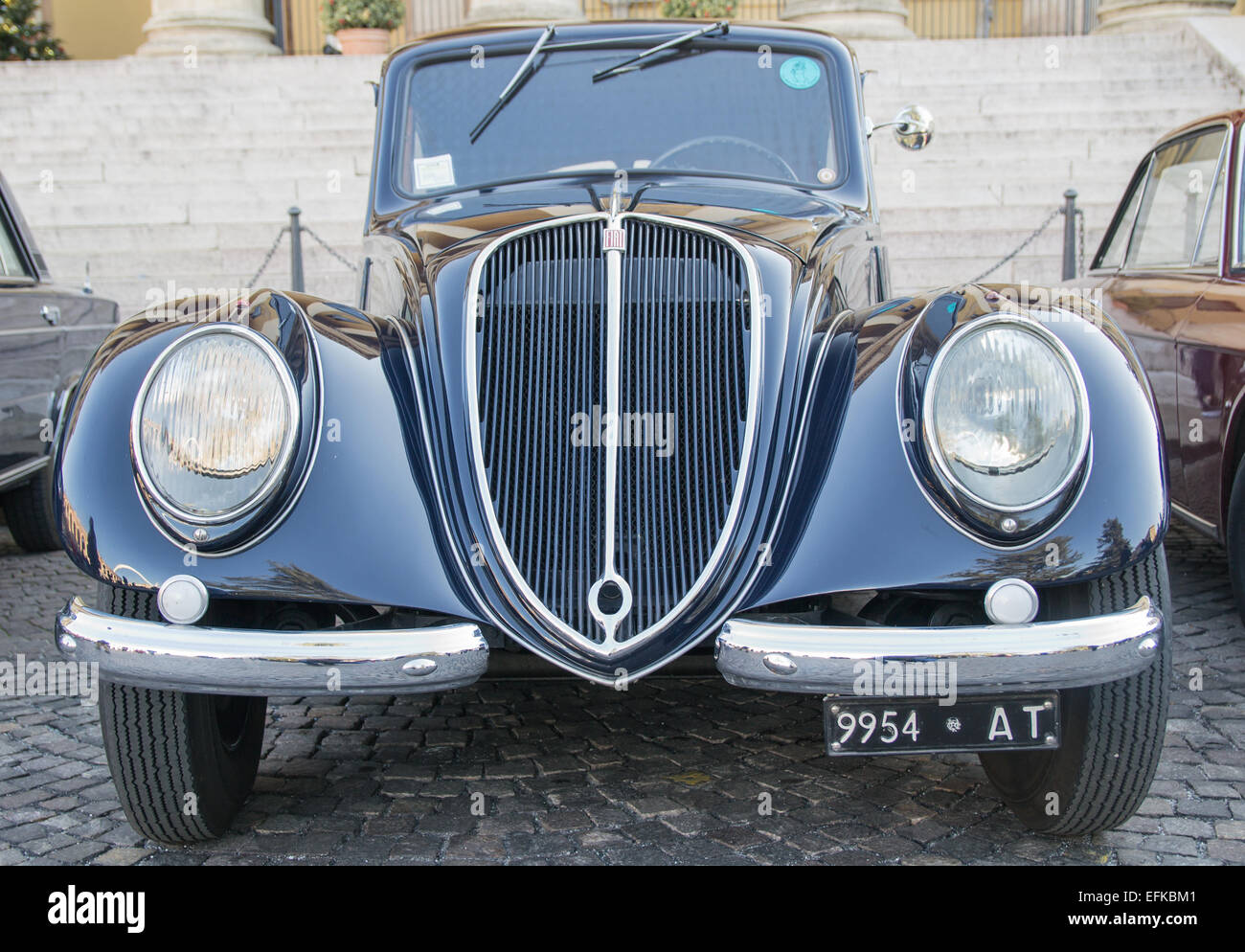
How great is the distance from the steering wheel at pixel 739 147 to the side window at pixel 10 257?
10.5ft

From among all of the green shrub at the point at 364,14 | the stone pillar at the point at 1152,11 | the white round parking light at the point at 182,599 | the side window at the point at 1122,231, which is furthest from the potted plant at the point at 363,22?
the white round parking light at the point at 182,599

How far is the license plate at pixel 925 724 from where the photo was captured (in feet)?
7.21

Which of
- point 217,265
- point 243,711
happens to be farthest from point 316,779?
point 217,265

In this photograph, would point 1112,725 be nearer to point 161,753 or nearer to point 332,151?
point 161,753

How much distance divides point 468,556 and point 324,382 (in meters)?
0.46

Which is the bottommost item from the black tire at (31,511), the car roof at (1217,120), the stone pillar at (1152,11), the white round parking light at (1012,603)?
the black tire at (31,511)

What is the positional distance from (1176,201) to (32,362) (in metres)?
4.77

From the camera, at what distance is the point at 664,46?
12.2ft

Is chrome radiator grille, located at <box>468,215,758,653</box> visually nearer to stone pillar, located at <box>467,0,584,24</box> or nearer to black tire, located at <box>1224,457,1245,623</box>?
black tire, located at <box>1224,457,1245,623</box>

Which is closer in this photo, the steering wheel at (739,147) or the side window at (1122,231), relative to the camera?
the steering wheel at (739,147)

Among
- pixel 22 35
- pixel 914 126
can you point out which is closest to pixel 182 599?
pixel 914 126

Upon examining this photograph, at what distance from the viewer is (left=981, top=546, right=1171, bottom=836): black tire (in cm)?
227

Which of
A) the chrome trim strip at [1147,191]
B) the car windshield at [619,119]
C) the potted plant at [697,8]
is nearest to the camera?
the car windshield at [619,119]

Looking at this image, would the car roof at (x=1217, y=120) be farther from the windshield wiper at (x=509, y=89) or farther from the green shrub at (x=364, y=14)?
the green shrub at (x=364, y=14)
